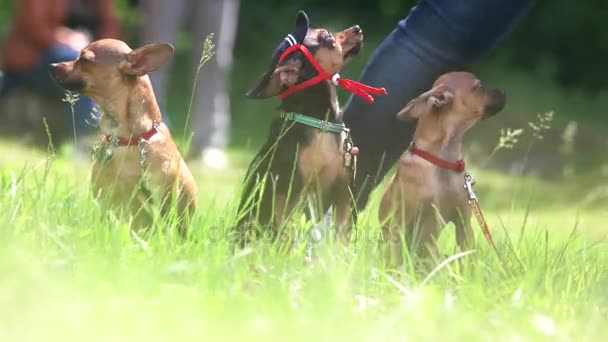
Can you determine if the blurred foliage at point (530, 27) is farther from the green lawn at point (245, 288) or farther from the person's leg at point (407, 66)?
the green lawn at point (245, 288)

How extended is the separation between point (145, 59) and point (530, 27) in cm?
1035

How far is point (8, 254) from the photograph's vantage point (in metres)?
3.00

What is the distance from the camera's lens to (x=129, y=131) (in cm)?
373

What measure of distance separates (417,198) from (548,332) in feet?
2.47

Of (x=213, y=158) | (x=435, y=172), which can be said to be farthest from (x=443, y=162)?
(x=213, y=158)

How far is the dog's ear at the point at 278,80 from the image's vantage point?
11.6ft

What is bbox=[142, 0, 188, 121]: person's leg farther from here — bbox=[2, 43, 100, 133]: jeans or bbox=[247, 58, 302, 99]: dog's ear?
bbox=[247, 58, 302, 99]: dog's ear

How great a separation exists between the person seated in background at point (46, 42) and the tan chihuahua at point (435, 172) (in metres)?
5.08

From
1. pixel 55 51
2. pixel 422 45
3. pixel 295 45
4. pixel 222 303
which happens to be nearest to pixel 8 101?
pixel 55 51

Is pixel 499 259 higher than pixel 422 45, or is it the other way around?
pixel 422 45

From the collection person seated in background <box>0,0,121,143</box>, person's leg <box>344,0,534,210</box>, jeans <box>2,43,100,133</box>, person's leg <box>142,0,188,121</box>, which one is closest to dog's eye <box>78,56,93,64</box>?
person's leg <box>344,0,534,210</box>

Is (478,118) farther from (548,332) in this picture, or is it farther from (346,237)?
(548,332)

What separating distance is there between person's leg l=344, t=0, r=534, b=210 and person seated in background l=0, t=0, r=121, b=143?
422 cm

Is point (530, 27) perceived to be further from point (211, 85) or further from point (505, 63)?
point (211, 85)
